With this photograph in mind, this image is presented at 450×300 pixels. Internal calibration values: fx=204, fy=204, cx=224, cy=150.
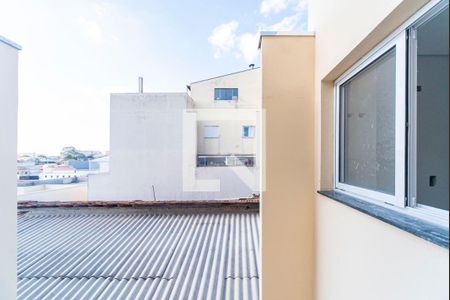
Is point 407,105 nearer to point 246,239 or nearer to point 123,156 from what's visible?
point 246,239

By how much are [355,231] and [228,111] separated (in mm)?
9241

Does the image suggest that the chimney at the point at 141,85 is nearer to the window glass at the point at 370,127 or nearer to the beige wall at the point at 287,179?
the beige wall at the point at 287,179

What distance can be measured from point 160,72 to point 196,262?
729 centimetres

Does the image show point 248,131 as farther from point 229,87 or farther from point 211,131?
point 229,87

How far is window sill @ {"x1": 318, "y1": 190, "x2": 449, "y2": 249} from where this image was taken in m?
0.58

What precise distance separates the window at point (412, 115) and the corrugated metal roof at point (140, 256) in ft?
5.33

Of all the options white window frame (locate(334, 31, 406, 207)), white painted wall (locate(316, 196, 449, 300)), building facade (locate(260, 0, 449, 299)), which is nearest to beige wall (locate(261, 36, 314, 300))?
building facade (locate(260, 0, 449, 299))

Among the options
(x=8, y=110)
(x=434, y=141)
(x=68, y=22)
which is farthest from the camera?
(x=68, y=22)

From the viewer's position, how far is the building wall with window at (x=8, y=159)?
1.43 meters

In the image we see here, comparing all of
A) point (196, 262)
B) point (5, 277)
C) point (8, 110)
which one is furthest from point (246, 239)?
point (8, 110)

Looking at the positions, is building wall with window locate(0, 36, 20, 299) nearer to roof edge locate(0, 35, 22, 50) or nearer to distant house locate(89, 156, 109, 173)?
roof edge locate(0, 35, 22, 50)

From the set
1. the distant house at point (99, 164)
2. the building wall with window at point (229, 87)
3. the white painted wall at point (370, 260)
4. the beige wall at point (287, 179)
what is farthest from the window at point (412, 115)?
the distant house at point (99, 164)

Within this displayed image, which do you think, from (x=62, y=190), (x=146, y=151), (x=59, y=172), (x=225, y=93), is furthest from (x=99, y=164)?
(x=225, y=93)

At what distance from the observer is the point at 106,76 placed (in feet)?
27.3
